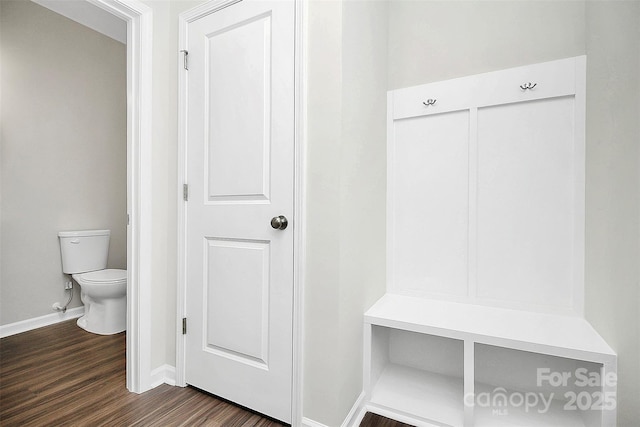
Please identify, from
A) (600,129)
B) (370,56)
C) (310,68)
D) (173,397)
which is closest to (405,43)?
(370,56)

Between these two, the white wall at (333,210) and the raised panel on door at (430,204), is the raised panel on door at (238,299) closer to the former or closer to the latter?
the white wall at (333,210)

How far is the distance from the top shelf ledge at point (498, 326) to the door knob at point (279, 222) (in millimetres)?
580

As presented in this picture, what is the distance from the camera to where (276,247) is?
4.51 ft

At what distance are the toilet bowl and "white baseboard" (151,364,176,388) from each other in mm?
914

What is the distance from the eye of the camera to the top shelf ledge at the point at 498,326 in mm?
1162

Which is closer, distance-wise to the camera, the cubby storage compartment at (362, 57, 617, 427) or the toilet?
the cubby storage compartment at (362, 57, 617, 427)

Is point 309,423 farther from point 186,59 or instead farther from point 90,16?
point 90,16

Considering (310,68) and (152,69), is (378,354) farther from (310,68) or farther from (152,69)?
(152,69)

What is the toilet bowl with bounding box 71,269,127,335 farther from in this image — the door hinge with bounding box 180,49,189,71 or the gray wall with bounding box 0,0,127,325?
the door hinge with bounding box 180,49,189,71

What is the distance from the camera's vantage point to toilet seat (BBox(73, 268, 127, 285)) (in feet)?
7.46

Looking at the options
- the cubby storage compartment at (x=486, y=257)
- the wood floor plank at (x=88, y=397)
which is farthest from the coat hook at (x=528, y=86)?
the wood floor plank at (x=88, y=397)

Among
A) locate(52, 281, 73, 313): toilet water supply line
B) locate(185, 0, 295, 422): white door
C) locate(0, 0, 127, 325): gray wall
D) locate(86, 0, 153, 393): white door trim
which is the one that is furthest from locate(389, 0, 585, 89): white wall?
locate(52, 281, 73, 313): toilet water supply line

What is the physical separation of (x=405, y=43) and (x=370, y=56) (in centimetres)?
37

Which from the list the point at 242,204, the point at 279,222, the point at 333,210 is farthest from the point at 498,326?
the point at 242,204
